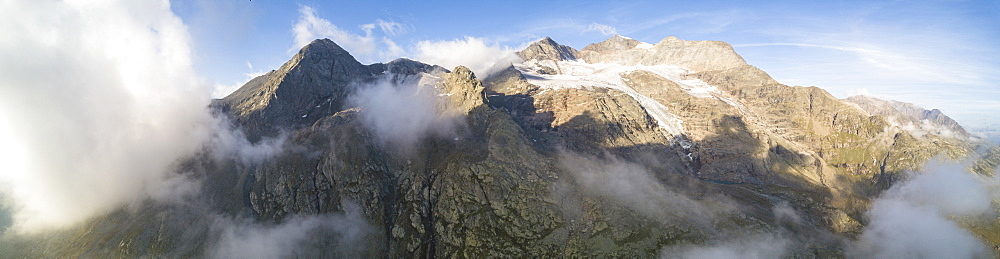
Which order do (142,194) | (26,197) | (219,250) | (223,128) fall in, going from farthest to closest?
1. (223,128)
2. (26,197)
3. (142,194)
4. (219,250)

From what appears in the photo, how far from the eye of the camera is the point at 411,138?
18762 centimetres

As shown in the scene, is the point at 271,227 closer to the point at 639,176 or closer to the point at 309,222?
the point at 309,222

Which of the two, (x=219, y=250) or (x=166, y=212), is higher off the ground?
(x=166, y=212)

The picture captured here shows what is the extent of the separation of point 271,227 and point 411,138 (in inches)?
2769

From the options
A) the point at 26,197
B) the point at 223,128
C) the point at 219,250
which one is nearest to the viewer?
the point at 219,250

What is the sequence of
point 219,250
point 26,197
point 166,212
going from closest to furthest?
point 219,250 < point 166,212 < point 26,197

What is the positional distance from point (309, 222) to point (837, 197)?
741 feet

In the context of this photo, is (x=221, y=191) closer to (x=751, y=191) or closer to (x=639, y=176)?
(x=639, y=176)

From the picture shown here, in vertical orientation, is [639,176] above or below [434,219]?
above

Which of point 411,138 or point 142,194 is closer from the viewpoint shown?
point 142,194

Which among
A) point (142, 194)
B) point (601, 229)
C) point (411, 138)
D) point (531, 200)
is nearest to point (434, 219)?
point (531, 200)

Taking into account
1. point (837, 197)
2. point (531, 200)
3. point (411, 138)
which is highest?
point (411, 138)

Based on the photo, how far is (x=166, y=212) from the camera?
449 ft

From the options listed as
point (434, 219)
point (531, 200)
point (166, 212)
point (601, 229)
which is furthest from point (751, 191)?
point (166, 212)
